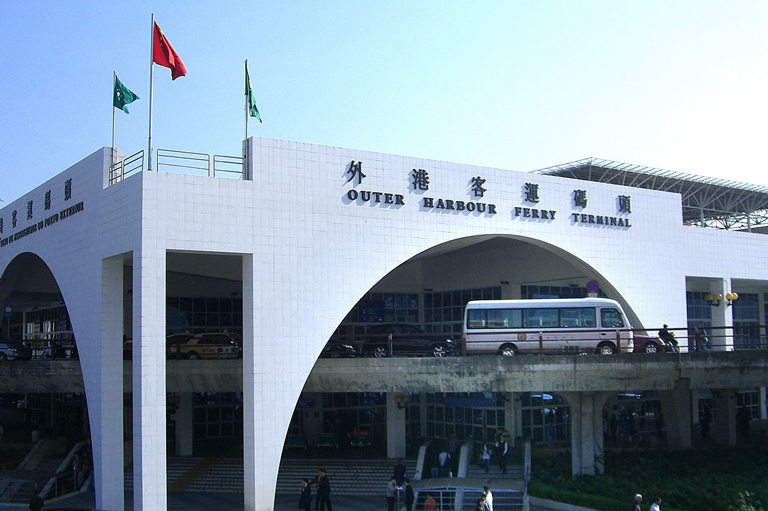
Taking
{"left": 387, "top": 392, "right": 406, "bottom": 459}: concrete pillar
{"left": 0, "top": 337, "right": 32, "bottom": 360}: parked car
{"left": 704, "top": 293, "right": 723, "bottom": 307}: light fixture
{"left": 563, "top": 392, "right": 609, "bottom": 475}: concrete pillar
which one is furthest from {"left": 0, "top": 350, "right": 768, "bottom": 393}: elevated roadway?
{"left": 0, "top": 337, "right": 32, "bottom": 360}: parked car

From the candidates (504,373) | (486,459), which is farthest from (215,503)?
(504,373)

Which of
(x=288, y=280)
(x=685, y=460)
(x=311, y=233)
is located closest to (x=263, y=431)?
(x=288, y=280)

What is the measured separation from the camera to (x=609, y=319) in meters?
26.4

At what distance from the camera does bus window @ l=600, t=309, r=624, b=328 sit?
2638cm

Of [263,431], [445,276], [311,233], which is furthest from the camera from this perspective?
[445,276]

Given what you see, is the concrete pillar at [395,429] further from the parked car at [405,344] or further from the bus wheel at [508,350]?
the bus wheel at [508,350]

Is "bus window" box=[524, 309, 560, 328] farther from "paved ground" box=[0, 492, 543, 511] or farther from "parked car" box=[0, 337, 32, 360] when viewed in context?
"parked car" box=[0, 337, 32, 360]

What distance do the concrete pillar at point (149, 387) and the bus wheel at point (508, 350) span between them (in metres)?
11.1

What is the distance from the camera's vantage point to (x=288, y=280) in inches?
889

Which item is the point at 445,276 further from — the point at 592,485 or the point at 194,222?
the point at 194,222

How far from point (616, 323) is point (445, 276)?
36.2ft

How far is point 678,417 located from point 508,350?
8206 millimetres

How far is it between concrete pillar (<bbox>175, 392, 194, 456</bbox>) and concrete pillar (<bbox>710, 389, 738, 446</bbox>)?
20656 mm

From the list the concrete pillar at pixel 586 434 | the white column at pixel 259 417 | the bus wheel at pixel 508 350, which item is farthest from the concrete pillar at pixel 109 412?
the concrete pillar at pixel 586 434
